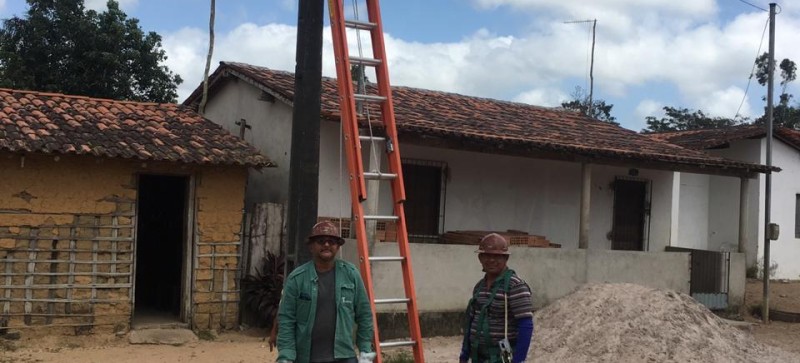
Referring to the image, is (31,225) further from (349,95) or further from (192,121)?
(349,95)

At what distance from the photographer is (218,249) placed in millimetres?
10102

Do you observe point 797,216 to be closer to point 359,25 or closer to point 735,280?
point 735,280

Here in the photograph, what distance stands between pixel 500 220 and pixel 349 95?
7.13 m

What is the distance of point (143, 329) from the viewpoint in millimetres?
9664

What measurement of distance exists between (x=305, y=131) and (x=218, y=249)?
523cm

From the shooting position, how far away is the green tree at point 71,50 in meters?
18.6

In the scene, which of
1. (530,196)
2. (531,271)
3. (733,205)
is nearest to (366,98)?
(531,271)

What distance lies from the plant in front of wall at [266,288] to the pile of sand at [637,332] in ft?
11.7

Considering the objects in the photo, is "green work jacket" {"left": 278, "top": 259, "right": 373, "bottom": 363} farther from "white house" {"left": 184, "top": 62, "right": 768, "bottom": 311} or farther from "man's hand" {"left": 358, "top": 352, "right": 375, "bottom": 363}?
"white house" {"left": 184, "top": 62, "right": 768, "bottom": 311}

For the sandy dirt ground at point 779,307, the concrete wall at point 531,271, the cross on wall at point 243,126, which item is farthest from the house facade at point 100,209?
the sandy dirt ground at point 779,307

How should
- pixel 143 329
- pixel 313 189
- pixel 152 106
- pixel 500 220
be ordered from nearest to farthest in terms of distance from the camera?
pixel 313 189, pixel 143 329, pixel 152 106, pixel 500 220

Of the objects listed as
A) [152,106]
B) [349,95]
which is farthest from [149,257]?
[349,95]

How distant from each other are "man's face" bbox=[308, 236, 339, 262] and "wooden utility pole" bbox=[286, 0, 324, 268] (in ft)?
3.56

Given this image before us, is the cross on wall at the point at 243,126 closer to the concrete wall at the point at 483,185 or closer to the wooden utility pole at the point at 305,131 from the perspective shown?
the concrete wall at the point at 483,185
